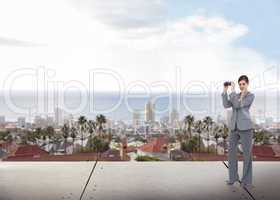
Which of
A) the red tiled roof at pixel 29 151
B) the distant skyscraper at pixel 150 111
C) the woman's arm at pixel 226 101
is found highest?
the woman's arm at pixel 226 101

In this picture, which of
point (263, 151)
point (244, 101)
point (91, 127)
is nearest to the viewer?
point (244, 101)

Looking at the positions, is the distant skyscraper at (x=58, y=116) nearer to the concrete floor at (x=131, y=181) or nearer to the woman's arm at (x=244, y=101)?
the concrete floor at (x=131, y=181)

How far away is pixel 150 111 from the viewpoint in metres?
4.86

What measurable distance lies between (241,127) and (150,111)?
1.89 metres

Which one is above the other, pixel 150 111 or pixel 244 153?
pixel 150 111

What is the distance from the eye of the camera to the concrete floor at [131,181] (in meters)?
2.93

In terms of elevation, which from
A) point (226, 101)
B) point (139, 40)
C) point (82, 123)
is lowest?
point (82, 123)

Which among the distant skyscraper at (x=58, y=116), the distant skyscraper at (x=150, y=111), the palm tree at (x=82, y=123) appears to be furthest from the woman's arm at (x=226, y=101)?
the distant skyscraper at (x=58, y=116)

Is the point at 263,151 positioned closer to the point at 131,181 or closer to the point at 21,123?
the point at 131,181

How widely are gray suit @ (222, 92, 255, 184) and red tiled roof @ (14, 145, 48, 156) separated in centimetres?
230

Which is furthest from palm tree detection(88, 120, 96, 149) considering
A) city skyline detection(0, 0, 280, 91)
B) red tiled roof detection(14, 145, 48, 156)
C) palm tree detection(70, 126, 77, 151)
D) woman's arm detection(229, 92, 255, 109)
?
woman's arm detection(229, 92, 255, 109)

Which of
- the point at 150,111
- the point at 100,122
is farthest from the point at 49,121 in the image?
the point at 150,111

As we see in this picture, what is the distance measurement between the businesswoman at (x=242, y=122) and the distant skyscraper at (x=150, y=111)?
170 centimetres

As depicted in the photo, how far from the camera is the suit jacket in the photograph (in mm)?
3059
